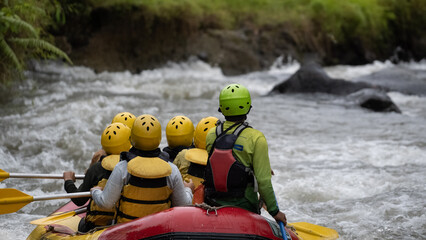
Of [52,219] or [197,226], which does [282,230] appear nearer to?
[197,226]

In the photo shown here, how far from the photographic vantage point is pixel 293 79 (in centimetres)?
1266

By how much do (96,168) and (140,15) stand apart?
37.0 ft

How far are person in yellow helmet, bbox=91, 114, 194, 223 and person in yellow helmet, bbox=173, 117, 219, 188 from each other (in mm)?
728

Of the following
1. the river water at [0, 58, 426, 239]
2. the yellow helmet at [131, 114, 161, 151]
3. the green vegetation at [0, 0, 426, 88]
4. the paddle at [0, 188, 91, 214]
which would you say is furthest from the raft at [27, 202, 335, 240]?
the green vegetation at [0, 0, 426, 88]

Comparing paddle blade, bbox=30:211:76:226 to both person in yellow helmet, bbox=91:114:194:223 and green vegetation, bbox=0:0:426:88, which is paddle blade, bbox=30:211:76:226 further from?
green vegetation, bbox=0:0:426:88

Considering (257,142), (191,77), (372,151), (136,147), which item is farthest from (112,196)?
(191,77)

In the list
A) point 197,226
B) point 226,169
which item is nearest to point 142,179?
point 197,226

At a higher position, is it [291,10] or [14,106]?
[291,10]

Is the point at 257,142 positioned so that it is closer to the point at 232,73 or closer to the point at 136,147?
the point at 136,147

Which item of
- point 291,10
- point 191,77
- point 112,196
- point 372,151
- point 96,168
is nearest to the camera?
point 112,196

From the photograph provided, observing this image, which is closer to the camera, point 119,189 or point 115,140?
point 119,189

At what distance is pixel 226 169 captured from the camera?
3248 mm

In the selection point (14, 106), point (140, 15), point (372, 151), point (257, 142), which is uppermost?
point (140, 15)

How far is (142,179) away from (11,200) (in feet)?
4.14
